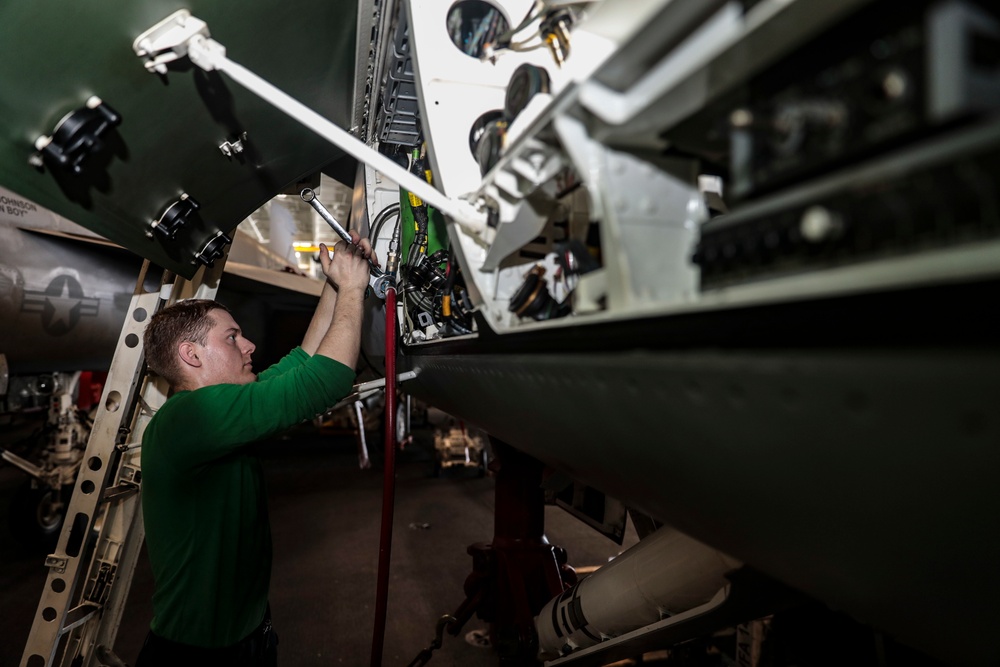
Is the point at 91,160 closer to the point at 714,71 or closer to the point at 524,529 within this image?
the point at 714,71

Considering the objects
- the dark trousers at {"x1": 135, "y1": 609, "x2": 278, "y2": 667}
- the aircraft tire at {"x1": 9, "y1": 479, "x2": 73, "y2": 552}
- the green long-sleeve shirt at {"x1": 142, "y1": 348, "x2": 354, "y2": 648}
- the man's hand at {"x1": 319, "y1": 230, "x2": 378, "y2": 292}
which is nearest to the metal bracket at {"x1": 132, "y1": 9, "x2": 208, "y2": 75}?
the man's hand at {"x1": 319, "y1": 230, "x2": 378, "y2": 292}

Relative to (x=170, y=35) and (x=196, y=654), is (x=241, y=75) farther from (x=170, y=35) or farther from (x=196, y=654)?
(x=196, y=654)

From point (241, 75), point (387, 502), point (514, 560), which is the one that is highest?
point (241, 75)

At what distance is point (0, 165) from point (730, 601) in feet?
6.14

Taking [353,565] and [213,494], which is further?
[353,565]

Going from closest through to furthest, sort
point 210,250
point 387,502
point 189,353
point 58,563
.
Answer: point 387,502
point 189,353
point 210,250
point 58,563

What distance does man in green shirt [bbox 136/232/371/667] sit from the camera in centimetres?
147

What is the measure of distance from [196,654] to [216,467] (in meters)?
0.55

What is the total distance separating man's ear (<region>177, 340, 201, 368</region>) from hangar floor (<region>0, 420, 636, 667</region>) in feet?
6.46

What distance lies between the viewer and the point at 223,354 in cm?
173

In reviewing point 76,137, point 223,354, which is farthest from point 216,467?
point 76,137

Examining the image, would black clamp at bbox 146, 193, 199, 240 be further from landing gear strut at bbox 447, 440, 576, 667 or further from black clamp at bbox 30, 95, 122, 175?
landing gear strut at bbox 447, 440, 576, 667

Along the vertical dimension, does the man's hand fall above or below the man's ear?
above

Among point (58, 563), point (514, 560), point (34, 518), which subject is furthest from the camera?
point (34, 518)
